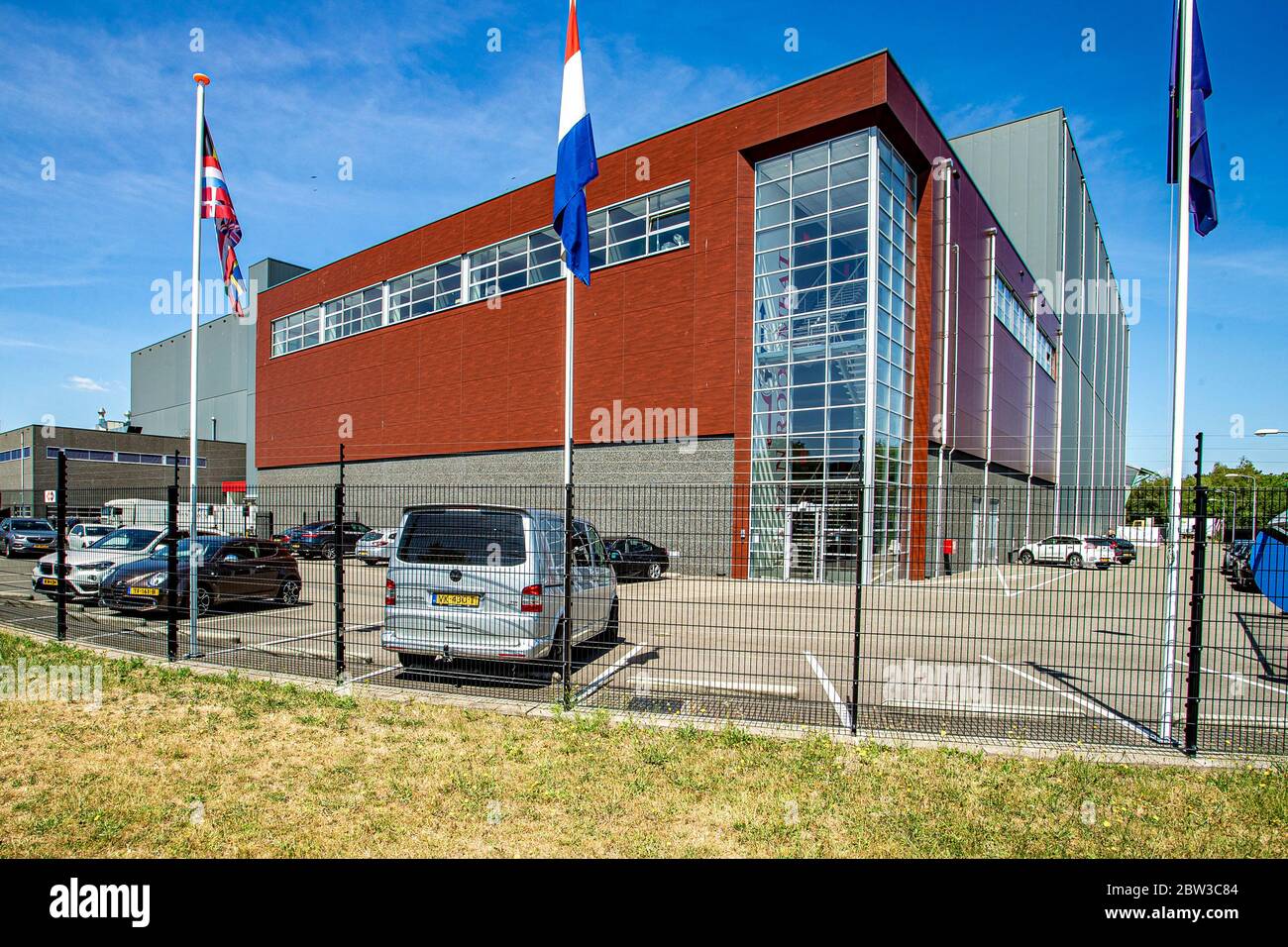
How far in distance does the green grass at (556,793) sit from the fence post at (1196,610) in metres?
0.49

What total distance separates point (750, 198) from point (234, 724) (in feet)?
71.5

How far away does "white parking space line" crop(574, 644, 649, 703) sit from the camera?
7137 millimetres

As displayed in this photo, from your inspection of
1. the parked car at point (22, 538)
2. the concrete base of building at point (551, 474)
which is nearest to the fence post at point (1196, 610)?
the concrete base of building at point (551, 474)

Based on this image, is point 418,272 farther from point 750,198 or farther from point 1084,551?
point 1084,551

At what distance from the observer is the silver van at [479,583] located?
7.00m

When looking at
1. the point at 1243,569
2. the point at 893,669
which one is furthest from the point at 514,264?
the point at 1243,569

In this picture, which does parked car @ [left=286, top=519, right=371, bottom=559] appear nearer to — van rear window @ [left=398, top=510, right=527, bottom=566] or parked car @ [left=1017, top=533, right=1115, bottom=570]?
van rear window @ [left=398, top=510, right=527, bottom=566]

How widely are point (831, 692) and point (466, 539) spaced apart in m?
4.32

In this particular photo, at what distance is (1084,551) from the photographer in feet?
20.0

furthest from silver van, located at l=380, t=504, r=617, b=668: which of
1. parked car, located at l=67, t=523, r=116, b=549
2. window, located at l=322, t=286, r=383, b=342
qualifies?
window, located at l=322, t=286, r=383, b=342

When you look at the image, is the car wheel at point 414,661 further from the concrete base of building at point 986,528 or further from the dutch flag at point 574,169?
the concrete base of building at point 986,528

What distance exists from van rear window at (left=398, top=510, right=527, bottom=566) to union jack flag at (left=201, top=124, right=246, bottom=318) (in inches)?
215
